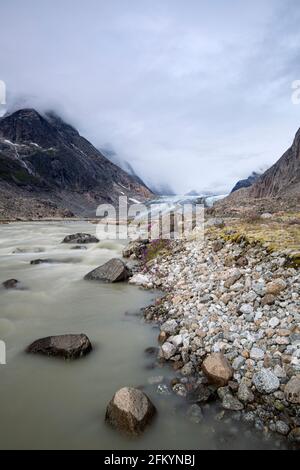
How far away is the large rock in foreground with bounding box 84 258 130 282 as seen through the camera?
14336 millimetres

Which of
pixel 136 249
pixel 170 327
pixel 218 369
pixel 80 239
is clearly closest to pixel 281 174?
pixel 80 239

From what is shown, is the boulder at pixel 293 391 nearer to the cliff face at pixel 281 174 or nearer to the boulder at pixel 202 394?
the boulder at pixel 202 394

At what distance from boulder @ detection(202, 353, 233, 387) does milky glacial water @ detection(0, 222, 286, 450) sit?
27.5 inches

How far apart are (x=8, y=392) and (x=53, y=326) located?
10.1 feet

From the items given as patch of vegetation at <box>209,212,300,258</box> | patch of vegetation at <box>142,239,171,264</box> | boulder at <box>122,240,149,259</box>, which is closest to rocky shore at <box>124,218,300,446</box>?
patch of vegetation at <box>209,212,300,258</box>

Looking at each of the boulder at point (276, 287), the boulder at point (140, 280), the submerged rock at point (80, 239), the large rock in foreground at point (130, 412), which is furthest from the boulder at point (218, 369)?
the submerged rock at point (80, 239)

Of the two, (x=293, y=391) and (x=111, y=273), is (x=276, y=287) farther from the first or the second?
(x=111, y=273)

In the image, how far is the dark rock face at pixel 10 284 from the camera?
44.6 feet

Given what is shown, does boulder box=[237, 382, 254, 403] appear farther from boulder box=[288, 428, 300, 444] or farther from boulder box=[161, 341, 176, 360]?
boulder box=[161, 341, 176, 360]

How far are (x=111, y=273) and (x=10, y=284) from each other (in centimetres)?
439

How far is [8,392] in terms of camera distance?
6480mm

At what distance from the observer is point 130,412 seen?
5.51 metres
